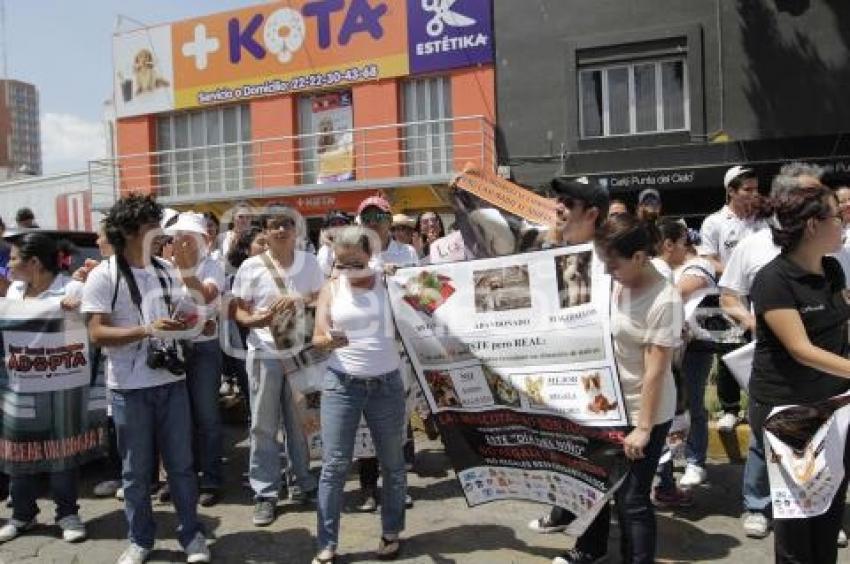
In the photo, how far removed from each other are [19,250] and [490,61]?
12827mm

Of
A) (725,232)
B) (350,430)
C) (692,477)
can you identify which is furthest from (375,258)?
(725,232)

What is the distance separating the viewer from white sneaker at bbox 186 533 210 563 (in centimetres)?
446

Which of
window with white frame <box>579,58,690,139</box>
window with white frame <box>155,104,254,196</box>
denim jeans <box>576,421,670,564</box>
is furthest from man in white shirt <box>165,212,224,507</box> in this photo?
window with white frame <box>155,104,254,196</box>

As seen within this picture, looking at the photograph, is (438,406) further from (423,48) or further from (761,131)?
(423,48)

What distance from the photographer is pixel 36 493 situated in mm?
5047

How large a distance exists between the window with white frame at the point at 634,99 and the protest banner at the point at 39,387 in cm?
1264

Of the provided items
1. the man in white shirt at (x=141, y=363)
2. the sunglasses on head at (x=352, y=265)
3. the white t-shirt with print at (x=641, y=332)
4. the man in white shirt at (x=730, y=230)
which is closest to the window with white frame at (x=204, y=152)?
the man in white shirt at (x=730, y=230)

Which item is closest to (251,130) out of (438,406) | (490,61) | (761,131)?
(490,61)

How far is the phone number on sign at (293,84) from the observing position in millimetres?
17625

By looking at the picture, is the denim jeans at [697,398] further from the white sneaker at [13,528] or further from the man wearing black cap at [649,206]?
the white sneaker at [13,528]

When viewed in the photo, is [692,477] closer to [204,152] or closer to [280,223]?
[280,223]

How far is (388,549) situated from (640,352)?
6.00 feet

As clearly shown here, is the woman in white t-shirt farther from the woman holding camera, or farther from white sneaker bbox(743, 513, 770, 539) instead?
the woman holding camera

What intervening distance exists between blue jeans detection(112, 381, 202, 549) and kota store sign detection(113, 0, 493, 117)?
43.8ft
